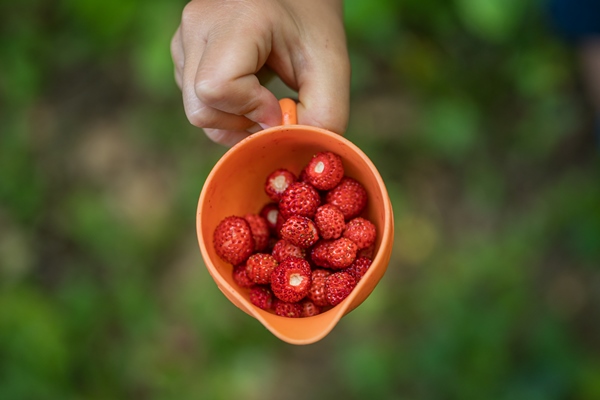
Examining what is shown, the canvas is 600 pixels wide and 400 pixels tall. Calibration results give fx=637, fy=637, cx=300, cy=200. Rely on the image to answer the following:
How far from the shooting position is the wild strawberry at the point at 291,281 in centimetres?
118

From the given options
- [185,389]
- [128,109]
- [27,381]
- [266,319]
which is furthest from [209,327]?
[266,319]

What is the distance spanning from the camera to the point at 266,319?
1.09 metres

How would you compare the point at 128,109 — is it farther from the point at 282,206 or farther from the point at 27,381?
the point at 282,206

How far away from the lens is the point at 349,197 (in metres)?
1.27

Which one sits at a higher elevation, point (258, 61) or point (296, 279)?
point (258, 61)

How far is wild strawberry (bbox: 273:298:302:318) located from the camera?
1.21 meters

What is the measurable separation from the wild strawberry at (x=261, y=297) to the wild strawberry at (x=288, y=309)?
0.03 m

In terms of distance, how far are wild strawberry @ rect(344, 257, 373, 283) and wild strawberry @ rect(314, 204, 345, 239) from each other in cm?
7

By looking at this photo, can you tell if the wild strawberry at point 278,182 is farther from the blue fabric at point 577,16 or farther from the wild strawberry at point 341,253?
the blue fabric at point 577,16

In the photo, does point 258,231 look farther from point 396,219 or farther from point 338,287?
point 396,219

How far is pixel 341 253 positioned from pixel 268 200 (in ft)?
0.88

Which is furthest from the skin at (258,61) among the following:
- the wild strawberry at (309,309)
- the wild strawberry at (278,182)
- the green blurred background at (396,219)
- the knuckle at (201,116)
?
the green blurred background at (396,219)

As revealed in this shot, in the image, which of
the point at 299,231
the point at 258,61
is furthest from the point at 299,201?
the point at 258,61

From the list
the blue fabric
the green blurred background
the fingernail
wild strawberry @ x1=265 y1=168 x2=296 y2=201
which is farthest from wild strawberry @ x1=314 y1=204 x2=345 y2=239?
the blue fabric
